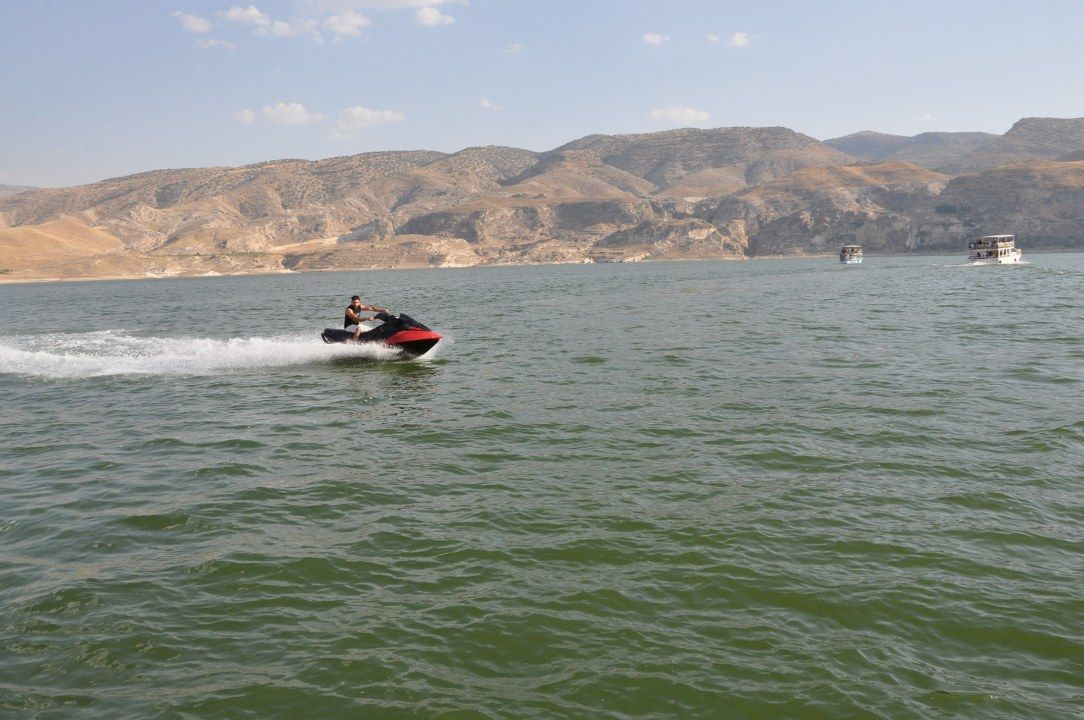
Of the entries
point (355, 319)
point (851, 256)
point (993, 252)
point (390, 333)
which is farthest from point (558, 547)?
point (851, 256)

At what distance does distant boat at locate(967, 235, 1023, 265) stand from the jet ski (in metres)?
89.9

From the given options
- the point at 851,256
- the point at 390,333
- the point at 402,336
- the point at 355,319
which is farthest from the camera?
the point at 851,256

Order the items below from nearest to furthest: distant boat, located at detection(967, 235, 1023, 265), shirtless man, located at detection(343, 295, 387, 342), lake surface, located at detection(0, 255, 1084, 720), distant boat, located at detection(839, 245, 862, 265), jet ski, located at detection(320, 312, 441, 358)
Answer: lake surface, located at detection(0, 255, 1084, 720), jet ski, located at detection(320, 312, 441, 358), shirtless man, located at detection(343, 295, 387, 342), distant boat, located at detection(967, 235, 1023, 265), distant boat, located at detection(839, 245, 862, 265)

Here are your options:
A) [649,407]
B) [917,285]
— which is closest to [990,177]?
[917,285]

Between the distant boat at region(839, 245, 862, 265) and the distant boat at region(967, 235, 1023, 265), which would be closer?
the distant boat at region(967, 235, 1023, 265)

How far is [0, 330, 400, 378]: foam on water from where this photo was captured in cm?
2494

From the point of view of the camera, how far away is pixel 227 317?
169ft

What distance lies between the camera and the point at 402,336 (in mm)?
24781

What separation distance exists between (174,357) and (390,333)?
9384 mm

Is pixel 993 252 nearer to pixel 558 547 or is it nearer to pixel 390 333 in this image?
pixel 390 333

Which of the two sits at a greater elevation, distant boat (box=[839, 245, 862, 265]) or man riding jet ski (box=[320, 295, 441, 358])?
distant boat (box=[839, 245, 862, 265])

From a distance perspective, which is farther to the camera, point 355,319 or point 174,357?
point 174,357

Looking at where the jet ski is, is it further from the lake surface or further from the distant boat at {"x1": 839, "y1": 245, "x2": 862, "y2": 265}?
the distant boat at {"x1": 839, "y1": 245, "x2": 862, "y2": 265}

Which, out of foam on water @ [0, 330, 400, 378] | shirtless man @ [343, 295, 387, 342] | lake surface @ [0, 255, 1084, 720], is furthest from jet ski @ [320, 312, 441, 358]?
lake surface @ [0, 255, 1084, 720]
